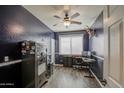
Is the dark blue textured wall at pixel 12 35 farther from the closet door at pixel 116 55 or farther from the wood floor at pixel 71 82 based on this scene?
the closet door at pixel 116 55

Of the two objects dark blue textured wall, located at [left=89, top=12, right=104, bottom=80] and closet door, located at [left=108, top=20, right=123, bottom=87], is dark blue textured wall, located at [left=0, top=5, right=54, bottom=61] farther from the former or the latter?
dark blue textured wall, located at [left=89, top=12, right=104, bottom=80]

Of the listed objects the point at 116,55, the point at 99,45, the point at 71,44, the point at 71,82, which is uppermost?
the point at 71,44

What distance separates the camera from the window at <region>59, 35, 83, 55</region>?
24.0 feet

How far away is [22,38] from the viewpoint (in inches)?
127

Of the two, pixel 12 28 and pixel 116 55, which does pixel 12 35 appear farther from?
pixel 116 55

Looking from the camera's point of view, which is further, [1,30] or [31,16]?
[31,16]

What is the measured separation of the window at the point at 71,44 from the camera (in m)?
7.31

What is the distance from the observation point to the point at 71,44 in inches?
297

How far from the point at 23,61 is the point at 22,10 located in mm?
1459

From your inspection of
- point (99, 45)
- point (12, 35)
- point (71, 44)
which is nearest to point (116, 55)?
point (12, 35)

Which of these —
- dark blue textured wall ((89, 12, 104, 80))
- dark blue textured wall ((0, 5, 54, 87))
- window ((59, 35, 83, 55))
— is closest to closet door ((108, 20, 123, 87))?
dark blue textured wall ((0, 5, 54, 87))

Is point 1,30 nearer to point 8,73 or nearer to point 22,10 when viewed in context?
point 8,73

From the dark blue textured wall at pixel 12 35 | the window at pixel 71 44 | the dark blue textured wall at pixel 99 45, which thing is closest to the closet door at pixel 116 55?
the dark blue textured wall at pixel 12 35
